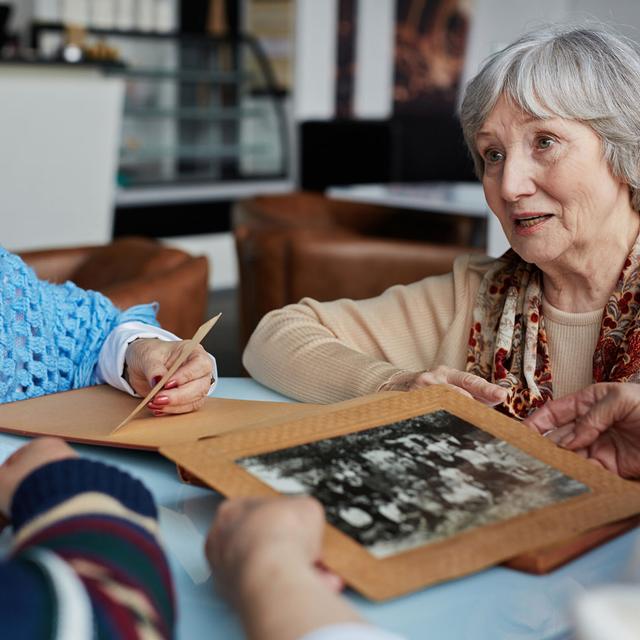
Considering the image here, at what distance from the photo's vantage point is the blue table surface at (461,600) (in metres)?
0.70

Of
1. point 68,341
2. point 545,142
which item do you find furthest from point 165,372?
point 545,142

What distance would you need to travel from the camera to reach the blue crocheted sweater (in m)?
1.43

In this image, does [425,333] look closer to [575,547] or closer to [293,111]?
[575,547]

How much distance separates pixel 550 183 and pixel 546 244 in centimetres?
9

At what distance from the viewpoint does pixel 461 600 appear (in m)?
0.73

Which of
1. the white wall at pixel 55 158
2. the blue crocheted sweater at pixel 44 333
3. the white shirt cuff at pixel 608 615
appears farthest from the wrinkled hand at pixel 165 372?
the white wall at pixel 55 158

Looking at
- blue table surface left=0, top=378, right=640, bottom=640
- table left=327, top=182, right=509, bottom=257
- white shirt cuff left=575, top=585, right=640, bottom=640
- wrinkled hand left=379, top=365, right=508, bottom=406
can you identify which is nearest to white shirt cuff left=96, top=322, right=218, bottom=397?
wrinkled hand left=379, top=365, right=508, bottom=406

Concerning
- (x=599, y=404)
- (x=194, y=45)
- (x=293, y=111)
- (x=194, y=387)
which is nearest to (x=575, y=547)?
(x=599, y=404)

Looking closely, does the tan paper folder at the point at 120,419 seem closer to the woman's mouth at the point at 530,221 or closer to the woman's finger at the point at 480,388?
the woman's finger at the point at 480,388

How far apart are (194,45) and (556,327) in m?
5.23

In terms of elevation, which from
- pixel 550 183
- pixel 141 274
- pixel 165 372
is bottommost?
pixel 141 274

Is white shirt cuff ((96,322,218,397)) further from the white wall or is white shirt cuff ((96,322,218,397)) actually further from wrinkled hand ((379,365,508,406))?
the white wall

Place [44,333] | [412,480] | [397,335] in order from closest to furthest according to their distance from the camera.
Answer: [412,480]
[44,333]
[397,335]

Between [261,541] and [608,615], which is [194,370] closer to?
[261,541]
